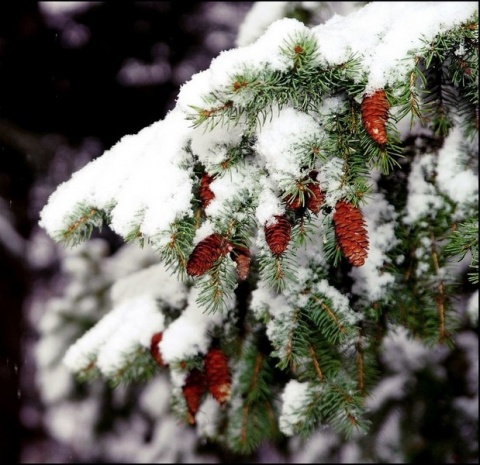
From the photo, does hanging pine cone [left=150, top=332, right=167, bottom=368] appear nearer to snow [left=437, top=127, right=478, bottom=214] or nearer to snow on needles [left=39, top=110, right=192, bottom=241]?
snow on needles [left=39, top=110, right=192, bottom=241]

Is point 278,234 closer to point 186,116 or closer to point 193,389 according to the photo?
point 186,116

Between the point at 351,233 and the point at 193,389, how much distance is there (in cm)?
69

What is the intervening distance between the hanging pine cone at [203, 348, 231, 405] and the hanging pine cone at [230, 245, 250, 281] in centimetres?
40

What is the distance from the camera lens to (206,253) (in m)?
0.96

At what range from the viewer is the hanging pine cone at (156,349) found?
1419 mm

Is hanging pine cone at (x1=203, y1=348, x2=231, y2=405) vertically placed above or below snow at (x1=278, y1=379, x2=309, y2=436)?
above

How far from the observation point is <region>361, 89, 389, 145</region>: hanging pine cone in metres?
0.91

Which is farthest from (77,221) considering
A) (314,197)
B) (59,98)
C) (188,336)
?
(59,98)

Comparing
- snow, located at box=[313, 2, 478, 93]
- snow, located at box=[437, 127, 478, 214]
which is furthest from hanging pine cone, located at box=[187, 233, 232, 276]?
snow, located at box=[437, 127, 478, 214]

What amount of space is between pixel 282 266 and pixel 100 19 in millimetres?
2047

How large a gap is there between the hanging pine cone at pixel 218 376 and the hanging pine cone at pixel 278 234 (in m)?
0.50

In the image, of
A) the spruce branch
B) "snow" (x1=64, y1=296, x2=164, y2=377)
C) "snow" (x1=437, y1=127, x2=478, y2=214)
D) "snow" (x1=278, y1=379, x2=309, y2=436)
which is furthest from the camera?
"snow" (x1=64, y1=296, x2=164, y2=377)

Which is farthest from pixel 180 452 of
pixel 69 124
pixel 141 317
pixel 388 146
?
pixel 388 146

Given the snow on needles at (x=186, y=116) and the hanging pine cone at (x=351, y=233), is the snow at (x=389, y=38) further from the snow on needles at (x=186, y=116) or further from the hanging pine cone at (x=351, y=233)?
the hanging pine cone at (x=351, y=233)
